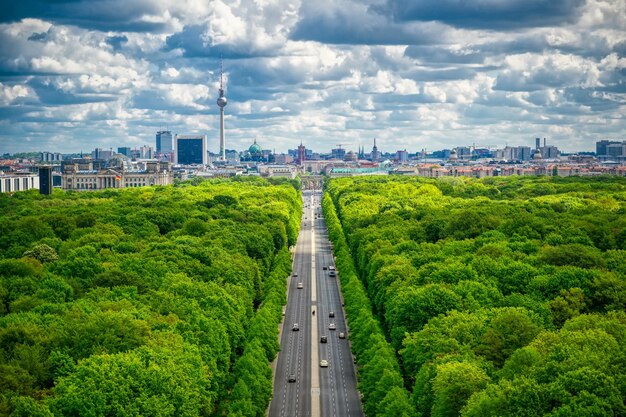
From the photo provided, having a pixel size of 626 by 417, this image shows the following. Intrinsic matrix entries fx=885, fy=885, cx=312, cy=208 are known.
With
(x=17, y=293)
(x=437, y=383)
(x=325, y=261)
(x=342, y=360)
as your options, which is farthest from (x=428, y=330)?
(x=325, y=261)

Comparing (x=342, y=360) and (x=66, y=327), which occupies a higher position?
(x=66, y=327)

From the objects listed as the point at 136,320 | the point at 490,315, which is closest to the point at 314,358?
the point at 490,315

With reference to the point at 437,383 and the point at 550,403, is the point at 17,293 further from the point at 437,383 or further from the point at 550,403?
the point at 550,403

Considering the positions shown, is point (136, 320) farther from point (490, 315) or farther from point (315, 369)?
point (490, 315)

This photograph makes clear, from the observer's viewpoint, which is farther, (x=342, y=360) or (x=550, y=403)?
(x=342, y=360)

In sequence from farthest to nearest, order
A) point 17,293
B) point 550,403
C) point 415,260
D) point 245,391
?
point 415,260
point 17,293
point 245,391
point 550,403

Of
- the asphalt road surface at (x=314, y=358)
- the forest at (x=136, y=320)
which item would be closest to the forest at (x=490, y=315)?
the asphalt road surface at (x=314, y=358)
